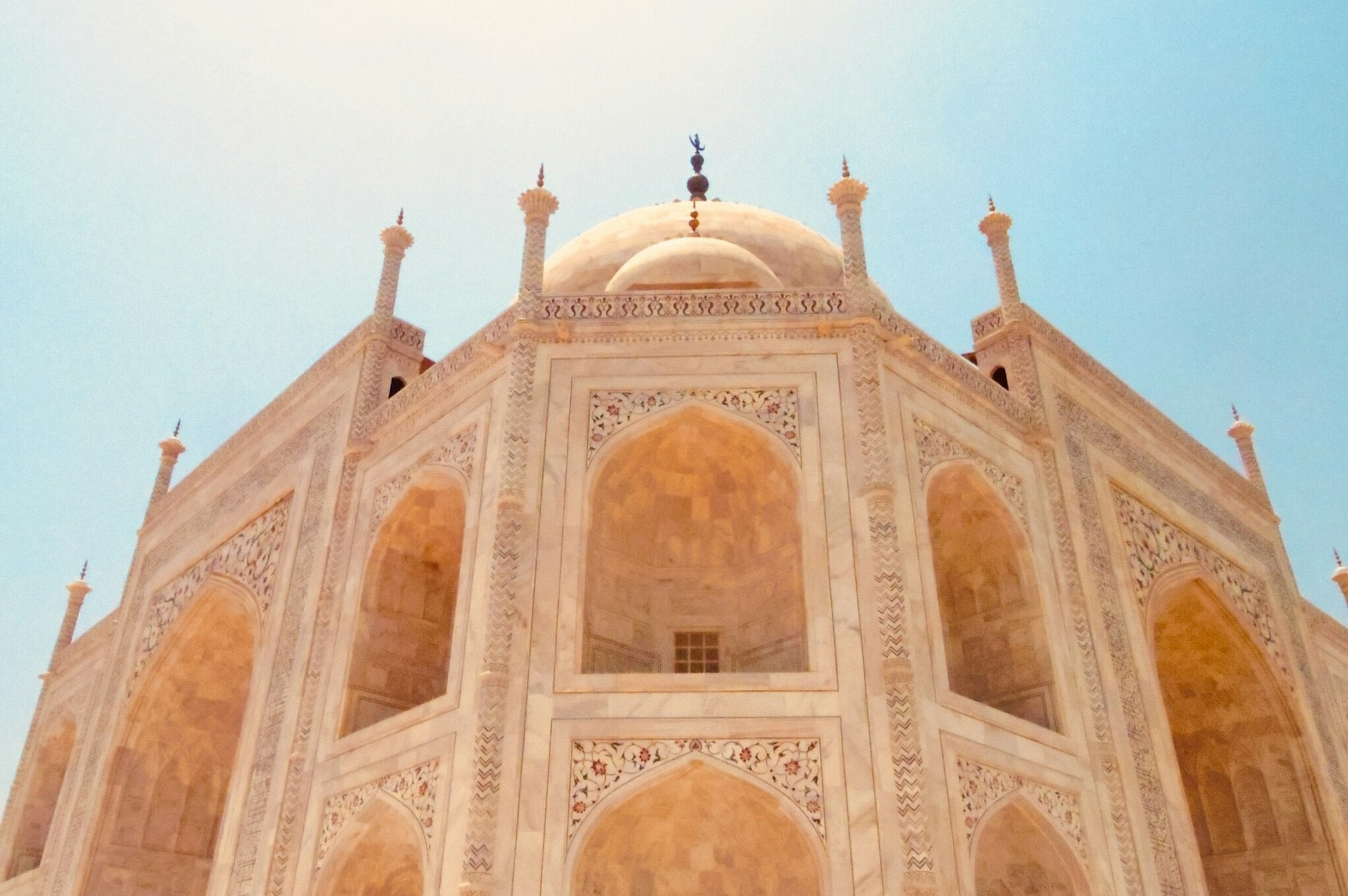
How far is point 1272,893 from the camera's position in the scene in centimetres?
1283

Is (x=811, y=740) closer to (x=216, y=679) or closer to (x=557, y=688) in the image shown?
(x=557, y=688)

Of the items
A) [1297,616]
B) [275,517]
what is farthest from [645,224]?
[1297,616]

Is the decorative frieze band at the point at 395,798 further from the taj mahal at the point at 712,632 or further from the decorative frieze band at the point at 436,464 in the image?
the decorative frieze band at the point at 436,464

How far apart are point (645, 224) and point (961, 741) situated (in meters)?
8.66

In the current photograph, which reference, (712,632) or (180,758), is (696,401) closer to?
(712,632)

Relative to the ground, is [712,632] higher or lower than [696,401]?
lower

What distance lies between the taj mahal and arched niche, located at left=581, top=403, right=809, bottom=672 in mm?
35

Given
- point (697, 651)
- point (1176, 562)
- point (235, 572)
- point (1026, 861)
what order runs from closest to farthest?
point (1026, 861) < point (697, 651) < point (1176, 562) < point (235, 572)

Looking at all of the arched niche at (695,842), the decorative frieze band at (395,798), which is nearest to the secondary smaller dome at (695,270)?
the decorative frieze band at (395,798)

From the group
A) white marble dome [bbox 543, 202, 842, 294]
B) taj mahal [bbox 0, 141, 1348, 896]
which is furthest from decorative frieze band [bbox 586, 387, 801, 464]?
white marble dome [bbox 543, 202, 842, 294]

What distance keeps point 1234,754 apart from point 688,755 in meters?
8.32

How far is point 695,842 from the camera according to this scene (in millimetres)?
8773

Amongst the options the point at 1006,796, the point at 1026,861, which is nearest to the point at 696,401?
the point at 1006,796

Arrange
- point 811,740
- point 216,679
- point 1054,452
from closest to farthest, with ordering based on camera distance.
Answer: point 811,740 → point 1054,452 → point 216,679
